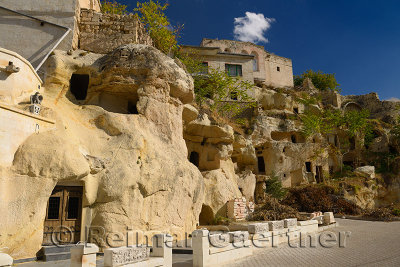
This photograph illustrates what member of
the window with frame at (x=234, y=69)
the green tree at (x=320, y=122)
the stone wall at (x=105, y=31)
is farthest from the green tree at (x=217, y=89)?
the stone wall at (x=105, y=31)

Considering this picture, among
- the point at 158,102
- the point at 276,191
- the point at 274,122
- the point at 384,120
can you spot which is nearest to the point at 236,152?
the point at 276,191

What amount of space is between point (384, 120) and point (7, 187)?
48825 millimetres

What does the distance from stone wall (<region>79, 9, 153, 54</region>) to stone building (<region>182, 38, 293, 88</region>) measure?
1783 cm

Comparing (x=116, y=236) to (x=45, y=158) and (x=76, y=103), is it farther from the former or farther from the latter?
(x=76, y=103)

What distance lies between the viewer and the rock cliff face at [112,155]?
399 inches

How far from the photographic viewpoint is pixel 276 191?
90.5 feet

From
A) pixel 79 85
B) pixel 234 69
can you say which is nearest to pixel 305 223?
pixel 79 85

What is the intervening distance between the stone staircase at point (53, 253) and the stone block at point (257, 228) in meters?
6.97

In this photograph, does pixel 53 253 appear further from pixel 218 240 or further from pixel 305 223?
pixel 305 223

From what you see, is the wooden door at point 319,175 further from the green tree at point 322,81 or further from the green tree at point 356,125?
the green tree at point 322,81

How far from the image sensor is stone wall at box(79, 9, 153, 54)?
58.1 ft

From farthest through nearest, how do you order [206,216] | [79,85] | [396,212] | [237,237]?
1. [396,212]
2. [206,216]
3. [79,85]
4. [237,237]

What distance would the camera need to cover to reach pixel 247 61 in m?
38.1

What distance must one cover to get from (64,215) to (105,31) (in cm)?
1099
